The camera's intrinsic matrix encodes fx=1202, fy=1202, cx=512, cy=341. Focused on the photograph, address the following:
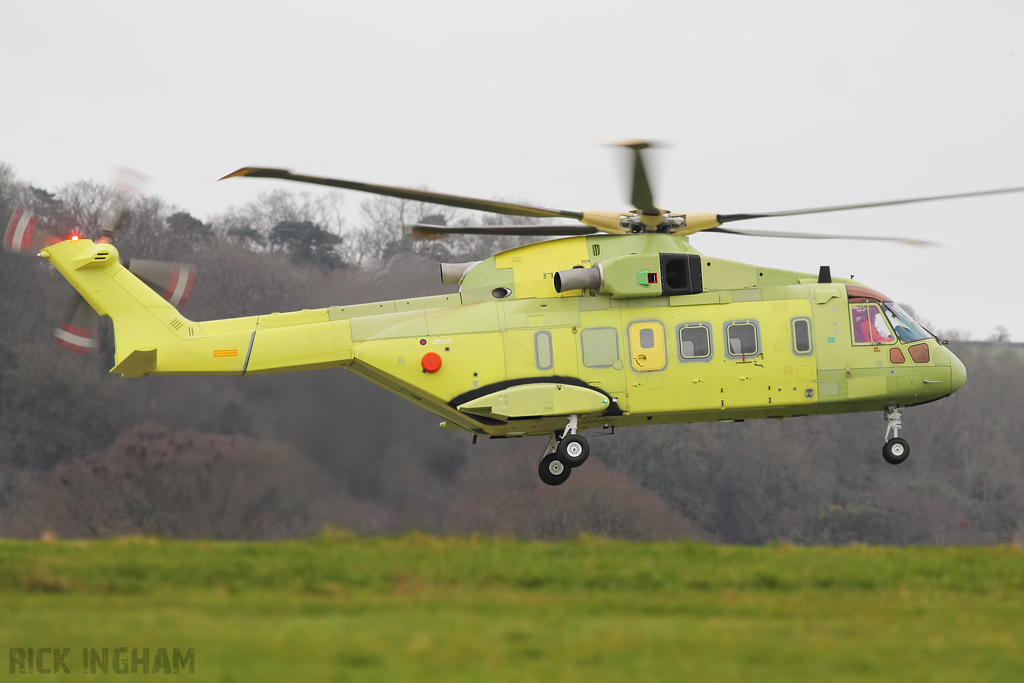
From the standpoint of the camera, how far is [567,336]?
69.6 ft

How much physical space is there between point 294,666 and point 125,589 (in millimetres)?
3880

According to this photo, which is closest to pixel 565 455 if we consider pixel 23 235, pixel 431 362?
pixel 431 362

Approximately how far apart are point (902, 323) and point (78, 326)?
1503cm

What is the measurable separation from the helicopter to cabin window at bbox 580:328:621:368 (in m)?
0.02

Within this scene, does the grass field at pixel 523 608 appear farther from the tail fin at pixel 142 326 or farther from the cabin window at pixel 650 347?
the cabin window at pixel 650 347

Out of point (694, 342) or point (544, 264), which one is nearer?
point (694, 342)

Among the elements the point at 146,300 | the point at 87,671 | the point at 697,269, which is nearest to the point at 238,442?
the point at 146,300

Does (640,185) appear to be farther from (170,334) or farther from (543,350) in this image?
(170,334)

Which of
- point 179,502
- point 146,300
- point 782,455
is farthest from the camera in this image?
point 782,455

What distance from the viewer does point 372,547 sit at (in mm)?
15789

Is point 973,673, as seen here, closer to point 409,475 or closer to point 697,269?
point 697,269

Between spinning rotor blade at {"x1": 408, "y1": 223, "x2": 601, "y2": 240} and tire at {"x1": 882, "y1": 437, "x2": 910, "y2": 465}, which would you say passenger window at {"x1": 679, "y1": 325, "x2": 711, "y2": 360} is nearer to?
spinning rotor blade at {"x1": 408, "y1": 223, "x2": 601, "y2": 240}

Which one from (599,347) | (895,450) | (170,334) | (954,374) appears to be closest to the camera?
(170,334)

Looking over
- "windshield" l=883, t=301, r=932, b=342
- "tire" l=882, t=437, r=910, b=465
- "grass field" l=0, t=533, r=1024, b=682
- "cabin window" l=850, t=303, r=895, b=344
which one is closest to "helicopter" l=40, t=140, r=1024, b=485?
"cabin window" l=850, t=303, r=895, b=344
